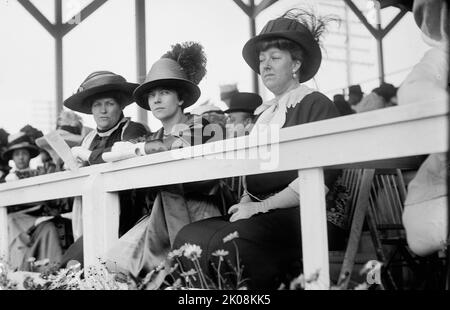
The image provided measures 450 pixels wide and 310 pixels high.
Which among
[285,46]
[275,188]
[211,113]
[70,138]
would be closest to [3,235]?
[70,138]

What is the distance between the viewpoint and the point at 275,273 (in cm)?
200

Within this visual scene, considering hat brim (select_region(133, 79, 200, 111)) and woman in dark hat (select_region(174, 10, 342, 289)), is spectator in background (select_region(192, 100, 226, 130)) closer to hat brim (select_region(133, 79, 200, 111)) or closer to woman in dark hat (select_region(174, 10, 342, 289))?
hat brim (select_region(133, 79, 200, 111))

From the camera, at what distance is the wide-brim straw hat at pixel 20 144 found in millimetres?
4090

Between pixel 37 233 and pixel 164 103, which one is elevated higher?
pixel 164 103

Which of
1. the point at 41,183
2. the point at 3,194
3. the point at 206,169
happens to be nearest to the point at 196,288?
the point at 206,169

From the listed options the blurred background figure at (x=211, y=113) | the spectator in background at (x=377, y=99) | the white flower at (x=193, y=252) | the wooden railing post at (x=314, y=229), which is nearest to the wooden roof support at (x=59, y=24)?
the blurred background figure at (x=211, y=113)

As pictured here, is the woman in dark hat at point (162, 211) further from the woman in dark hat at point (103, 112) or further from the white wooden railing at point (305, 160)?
the woman in dark hat at point (103, 112)

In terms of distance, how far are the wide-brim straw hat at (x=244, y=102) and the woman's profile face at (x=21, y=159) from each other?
1.84 m

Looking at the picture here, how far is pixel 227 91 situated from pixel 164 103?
0.30 metres

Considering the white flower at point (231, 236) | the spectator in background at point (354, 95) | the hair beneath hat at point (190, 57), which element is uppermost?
the hair beneath hat at point (190, 57)

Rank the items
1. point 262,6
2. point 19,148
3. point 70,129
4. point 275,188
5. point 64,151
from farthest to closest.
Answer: point 19,148 → point 70,129 → point 64,151 → point 262,6 → point 275,188

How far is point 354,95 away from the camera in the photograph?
249 centimetres

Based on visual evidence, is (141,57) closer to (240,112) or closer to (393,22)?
(240,112)

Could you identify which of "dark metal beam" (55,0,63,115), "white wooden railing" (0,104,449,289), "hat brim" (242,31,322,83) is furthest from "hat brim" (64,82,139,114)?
"hat brim" (242,31,322,83)
